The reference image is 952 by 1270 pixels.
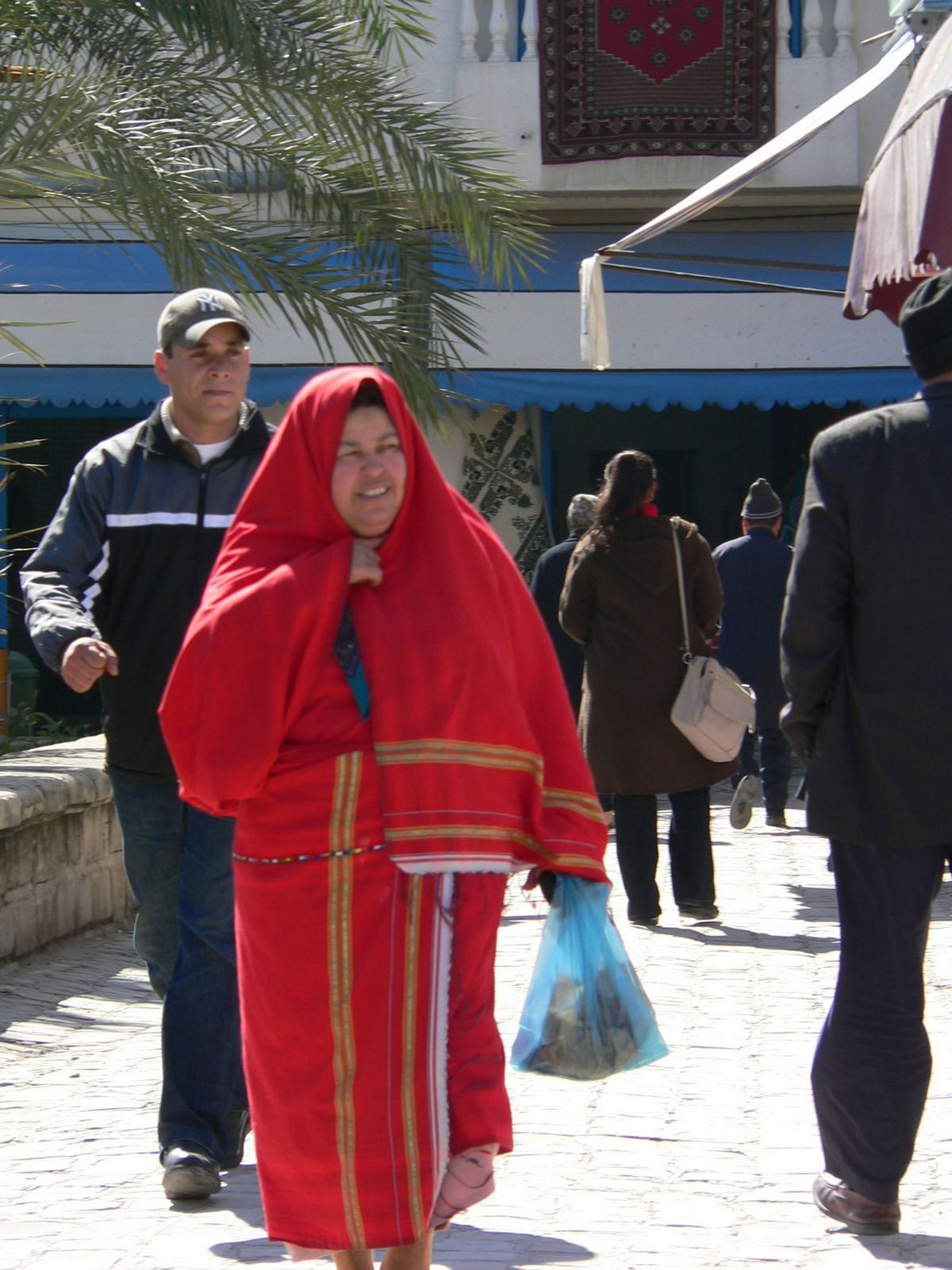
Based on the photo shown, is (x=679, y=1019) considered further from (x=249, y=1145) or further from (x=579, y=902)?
(x=579, y=902)

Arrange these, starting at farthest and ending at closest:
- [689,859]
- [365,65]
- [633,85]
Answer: [633,85], [365,65], [689,859]

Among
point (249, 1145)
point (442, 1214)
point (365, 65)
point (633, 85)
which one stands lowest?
point (249, 1145)

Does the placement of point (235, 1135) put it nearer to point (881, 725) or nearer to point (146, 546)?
point (146, 546)

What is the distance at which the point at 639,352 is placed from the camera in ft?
43.4

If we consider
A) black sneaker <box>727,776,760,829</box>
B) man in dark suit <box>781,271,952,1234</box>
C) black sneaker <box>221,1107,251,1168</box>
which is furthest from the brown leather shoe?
black sneaker <box>727,776,760,829</box>

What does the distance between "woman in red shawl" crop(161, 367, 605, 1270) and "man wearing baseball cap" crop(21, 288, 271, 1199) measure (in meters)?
→ 1.03

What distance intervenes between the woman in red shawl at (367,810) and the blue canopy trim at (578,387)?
994cm

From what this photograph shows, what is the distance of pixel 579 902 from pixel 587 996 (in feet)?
0.50

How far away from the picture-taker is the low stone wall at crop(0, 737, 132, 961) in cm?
636

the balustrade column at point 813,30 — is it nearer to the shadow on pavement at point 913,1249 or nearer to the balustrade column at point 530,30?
the balustrade column at point 530,30

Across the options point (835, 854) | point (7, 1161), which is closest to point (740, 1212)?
point (835, 854)

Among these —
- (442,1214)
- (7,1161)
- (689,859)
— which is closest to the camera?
(442,1214)

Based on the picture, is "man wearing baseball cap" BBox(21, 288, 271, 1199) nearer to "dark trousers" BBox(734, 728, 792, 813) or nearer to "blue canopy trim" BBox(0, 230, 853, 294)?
"dark trousers" BBox(734, 728, 792, 813)

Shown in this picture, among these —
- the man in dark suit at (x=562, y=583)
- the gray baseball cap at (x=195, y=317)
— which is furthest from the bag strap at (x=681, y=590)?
the gray baseball cap at (x=195, y=317)
